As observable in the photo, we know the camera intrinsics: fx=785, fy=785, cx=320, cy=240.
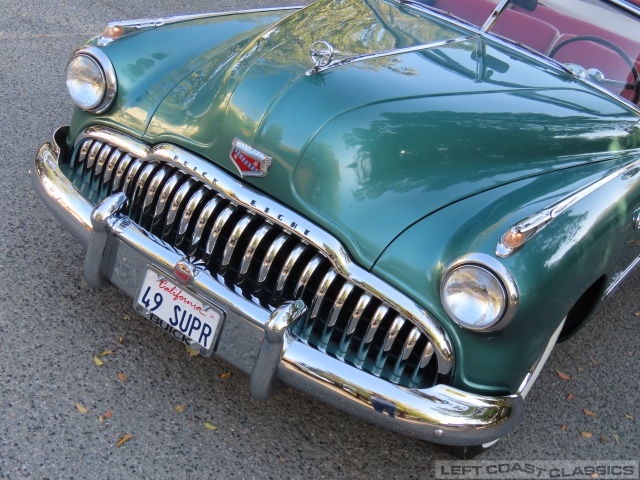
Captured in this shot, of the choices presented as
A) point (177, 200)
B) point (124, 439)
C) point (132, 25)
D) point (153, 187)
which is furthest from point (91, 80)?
point (124, 439)

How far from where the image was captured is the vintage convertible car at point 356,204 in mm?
2543

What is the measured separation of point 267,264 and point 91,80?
119 cm

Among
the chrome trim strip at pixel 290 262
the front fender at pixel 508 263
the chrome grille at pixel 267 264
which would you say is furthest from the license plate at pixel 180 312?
the front fender at pixel 508 263

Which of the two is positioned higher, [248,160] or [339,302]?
[248,160]

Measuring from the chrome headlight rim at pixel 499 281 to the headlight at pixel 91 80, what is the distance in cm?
160

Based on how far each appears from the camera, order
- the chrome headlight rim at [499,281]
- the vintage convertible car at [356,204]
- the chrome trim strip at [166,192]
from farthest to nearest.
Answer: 1. the chrome trim strip at [166,192]
2. the vintage convertible car at [356,204]
3. the chrome headlight rim at [499,281]

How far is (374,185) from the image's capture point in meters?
2.76

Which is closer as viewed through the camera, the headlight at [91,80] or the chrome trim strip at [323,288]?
the chrome trim strip at [323,288]

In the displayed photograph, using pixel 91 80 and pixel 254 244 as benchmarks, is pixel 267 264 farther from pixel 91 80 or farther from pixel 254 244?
pixel 91 80

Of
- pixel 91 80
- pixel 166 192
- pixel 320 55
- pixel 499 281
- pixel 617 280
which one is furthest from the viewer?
pixel 617 280

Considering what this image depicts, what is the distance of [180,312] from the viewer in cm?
278

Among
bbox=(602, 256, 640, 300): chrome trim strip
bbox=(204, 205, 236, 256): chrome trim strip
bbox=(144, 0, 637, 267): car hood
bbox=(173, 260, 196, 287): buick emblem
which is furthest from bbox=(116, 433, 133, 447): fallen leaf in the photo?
bbox=(602, 256, 640, 300): chrome trim strip

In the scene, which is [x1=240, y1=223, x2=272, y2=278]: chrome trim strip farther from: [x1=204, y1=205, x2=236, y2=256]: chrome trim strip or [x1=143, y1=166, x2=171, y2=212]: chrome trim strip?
[x1=143, y1=166, x2=171, y2=212]: chrome trim strip

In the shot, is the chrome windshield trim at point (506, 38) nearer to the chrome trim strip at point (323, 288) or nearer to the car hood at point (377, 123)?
the car hood at point (377, 123)
